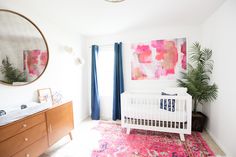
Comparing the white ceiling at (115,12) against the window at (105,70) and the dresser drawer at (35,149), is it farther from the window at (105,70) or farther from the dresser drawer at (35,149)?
the dresser drawer at (35,149)

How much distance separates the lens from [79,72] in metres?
3.18

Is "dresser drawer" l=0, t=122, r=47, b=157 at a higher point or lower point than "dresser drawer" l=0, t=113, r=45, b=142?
lower

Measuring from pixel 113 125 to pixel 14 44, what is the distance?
2.41 meters

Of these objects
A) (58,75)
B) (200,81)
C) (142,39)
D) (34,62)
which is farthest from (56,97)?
(200,81)

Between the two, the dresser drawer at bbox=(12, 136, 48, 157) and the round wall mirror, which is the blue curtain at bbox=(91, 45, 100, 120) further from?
the dresser drawer at bbox=(12, 136, 48, 157)

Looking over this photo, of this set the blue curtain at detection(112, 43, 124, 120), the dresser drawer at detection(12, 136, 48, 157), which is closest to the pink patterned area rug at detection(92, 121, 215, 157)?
the blue curtain at detection(112, 43, 124, 120)

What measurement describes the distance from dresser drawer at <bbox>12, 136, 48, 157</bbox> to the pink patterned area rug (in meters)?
0.74

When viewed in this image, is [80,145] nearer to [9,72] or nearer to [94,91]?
[94,91]

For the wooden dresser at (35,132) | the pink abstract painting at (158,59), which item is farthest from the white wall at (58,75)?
the pink abstract painting at (158,59)

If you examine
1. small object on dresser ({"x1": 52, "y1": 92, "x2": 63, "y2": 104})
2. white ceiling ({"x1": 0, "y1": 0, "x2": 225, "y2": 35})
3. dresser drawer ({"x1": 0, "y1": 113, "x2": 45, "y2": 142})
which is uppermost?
white ceiling ({"x1": 0, "y1": 0, "x2": 225, "y2": 35})

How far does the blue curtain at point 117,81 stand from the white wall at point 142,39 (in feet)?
0.47

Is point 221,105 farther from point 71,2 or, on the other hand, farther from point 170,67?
point 71,2

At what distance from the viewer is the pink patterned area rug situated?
1.93m

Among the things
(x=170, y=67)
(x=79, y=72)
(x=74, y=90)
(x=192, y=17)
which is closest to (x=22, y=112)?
(x=74, y=90)
